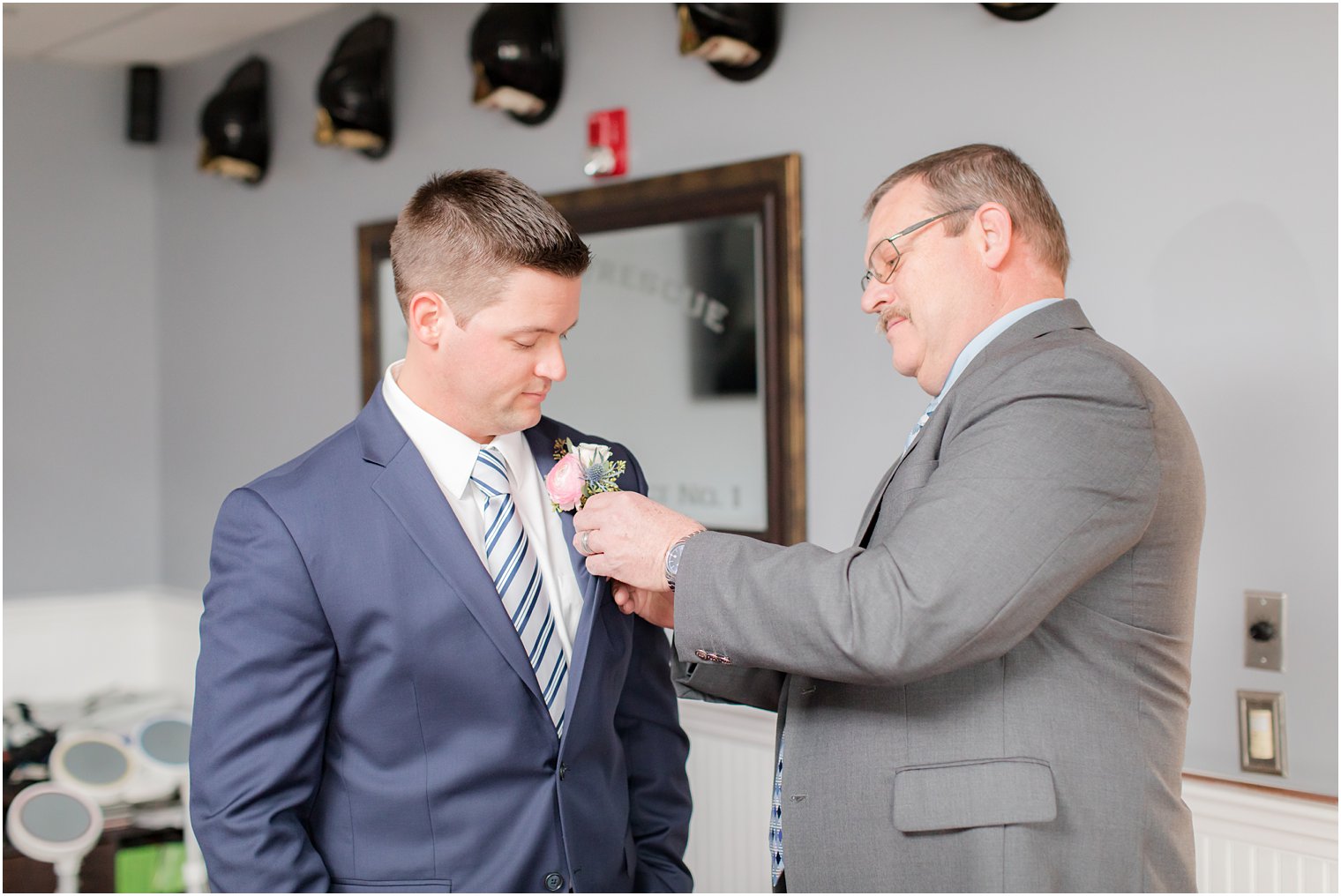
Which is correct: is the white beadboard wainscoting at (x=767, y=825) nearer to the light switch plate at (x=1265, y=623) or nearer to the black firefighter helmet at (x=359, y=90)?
the light switch plate at (x=1265, y=623)

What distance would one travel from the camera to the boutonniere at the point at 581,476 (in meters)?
1.71

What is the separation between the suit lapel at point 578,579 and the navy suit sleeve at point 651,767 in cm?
18

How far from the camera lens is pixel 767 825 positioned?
9.89 feet

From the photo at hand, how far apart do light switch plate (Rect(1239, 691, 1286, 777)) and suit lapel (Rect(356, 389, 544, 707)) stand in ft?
4.82

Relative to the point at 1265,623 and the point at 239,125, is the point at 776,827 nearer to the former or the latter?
the point at 1265,623

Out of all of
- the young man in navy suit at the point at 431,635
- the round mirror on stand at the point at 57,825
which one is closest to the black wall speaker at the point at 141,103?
the round mirror on stand at the point at 57,825

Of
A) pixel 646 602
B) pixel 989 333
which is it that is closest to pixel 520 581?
pixel 646 602

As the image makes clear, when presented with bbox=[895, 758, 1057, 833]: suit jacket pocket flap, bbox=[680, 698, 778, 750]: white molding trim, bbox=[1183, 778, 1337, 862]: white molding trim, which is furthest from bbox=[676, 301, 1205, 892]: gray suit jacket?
bbox=[680, 698, 778, 750]: white molding trim

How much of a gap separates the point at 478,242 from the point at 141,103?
4.00m

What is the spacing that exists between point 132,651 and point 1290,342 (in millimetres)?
4454

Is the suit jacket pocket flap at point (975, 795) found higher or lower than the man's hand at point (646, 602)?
lower

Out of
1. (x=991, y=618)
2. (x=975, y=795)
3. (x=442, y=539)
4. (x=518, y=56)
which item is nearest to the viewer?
(x=991, y=618)

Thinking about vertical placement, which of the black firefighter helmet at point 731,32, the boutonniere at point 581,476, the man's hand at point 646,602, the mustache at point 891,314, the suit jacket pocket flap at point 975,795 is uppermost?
the black firefighter helmet at point 731,32

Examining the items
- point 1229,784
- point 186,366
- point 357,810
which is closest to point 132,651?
point 186,366
